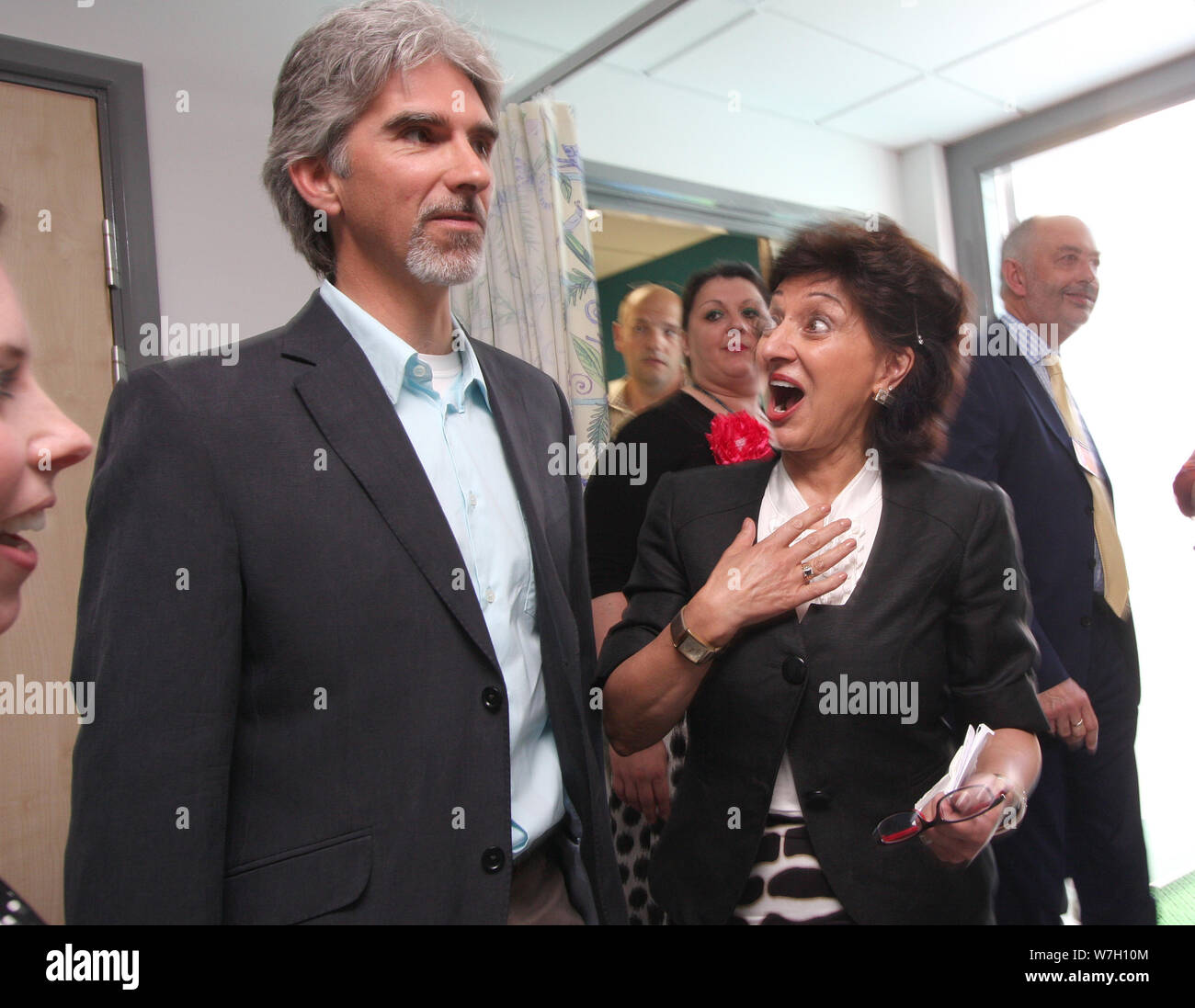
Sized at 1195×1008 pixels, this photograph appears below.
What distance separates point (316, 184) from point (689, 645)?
0.63 meters

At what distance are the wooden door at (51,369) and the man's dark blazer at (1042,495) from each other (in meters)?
1.42

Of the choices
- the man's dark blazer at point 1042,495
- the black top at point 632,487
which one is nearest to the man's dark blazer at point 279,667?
the black top at point 632,487

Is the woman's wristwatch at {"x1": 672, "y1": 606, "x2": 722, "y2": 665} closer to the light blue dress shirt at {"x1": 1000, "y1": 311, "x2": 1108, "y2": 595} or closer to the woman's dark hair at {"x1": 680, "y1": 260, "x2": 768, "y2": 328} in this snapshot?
the light blue dress shirt at {"x1": 1000, "y1": 311, "x2": 1108, "y2": 595}

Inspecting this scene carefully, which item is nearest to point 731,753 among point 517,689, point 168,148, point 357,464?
point 517,689

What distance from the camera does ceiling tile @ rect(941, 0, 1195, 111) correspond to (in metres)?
1.14

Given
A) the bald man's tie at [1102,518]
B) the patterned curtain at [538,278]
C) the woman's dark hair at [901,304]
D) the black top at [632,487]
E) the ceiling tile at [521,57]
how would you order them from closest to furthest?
the woman's dark hair at [901,304]
the bald man's tie at [1102,518]
the black top at [632,487]
the patterned curtain at [538,278]
the ceiling tile at [521,57]

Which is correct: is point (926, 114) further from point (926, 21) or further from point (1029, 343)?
point (1029, 343)

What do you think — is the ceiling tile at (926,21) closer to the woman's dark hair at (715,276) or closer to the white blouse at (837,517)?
the woman's dark hair at (715,276)

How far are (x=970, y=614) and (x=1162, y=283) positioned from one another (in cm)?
52

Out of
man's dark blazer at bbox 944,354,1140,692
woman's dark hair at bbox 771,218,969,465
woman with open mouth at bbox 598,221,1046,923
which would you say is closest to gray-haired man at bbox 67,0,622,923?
woman with open mouth at bbox 598,221,1046,923

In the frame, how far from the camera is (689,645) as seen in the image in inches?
36.0

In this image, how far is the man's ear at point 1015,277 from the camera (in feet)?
4.00

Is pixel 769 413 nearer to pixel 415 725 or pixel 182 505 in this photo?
pixel 415 725

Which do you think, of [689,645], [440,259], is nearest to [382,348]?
[440,259]
